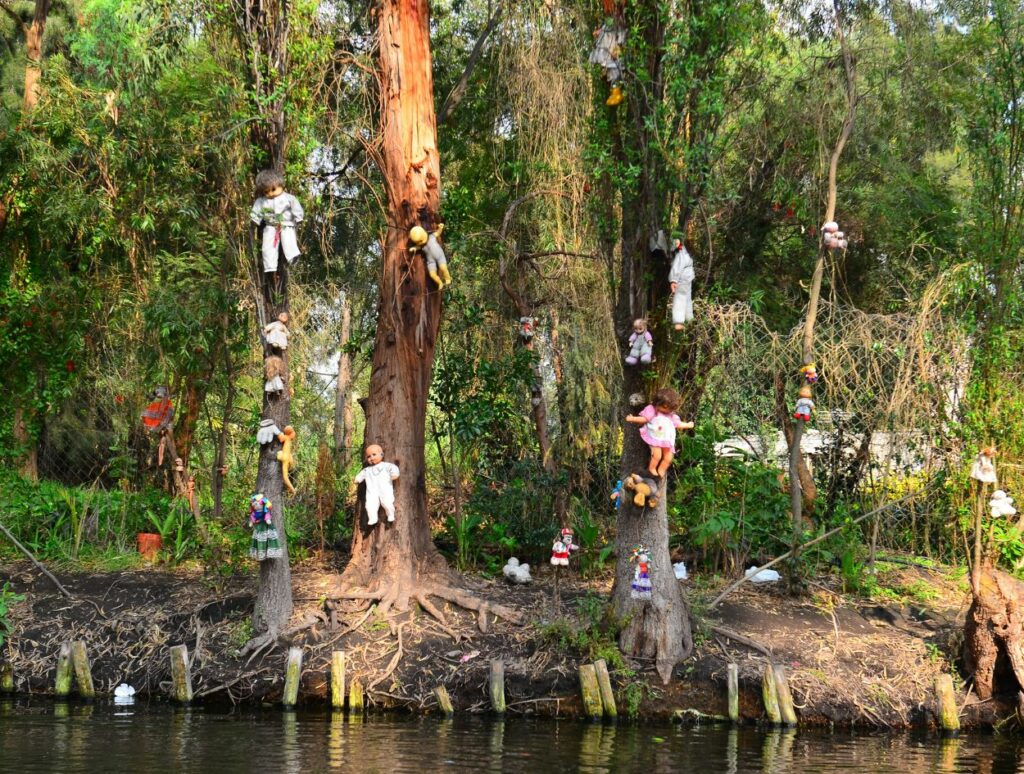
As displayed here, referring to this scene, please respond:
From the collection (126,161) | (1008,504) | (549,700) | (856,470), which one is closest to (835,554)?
(856,470)

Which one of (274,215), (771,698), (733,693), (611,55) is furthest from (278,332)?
(771,698)

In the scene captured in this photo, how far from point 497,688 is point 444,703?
44 centimetres

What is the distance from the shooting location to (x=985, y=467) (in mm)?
9594

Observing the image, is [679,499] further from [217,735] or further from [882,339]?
[217,735]

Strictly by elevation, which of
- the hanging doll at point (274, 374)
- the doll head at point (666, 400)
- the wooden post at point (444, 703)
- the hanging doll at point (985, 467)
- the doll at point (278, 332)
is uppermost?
the doll at point (278, 332)

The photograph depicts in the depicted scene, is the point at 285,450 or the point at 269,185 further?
the point at 285,450

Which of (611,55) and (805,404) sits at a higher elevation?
(611,55)

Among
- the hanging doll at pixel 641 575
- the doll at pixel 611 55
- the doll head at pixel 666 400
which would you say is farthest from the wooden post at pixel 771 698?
the doll at pixel 611 55

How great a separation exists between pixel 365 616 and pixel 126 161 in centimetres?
500

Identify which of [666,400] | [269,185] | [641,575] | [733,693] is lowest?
[733,693]

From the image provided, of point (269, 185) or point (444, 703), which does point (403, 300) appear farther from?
point (444, 703)

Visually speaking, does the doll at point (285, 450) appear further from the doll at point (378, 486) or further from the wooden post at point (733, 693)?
the wooden post at point (733, 693)

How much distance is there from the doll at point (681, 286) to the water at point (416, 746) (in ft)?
10.5

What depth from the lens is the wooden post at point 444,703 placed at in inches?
363
